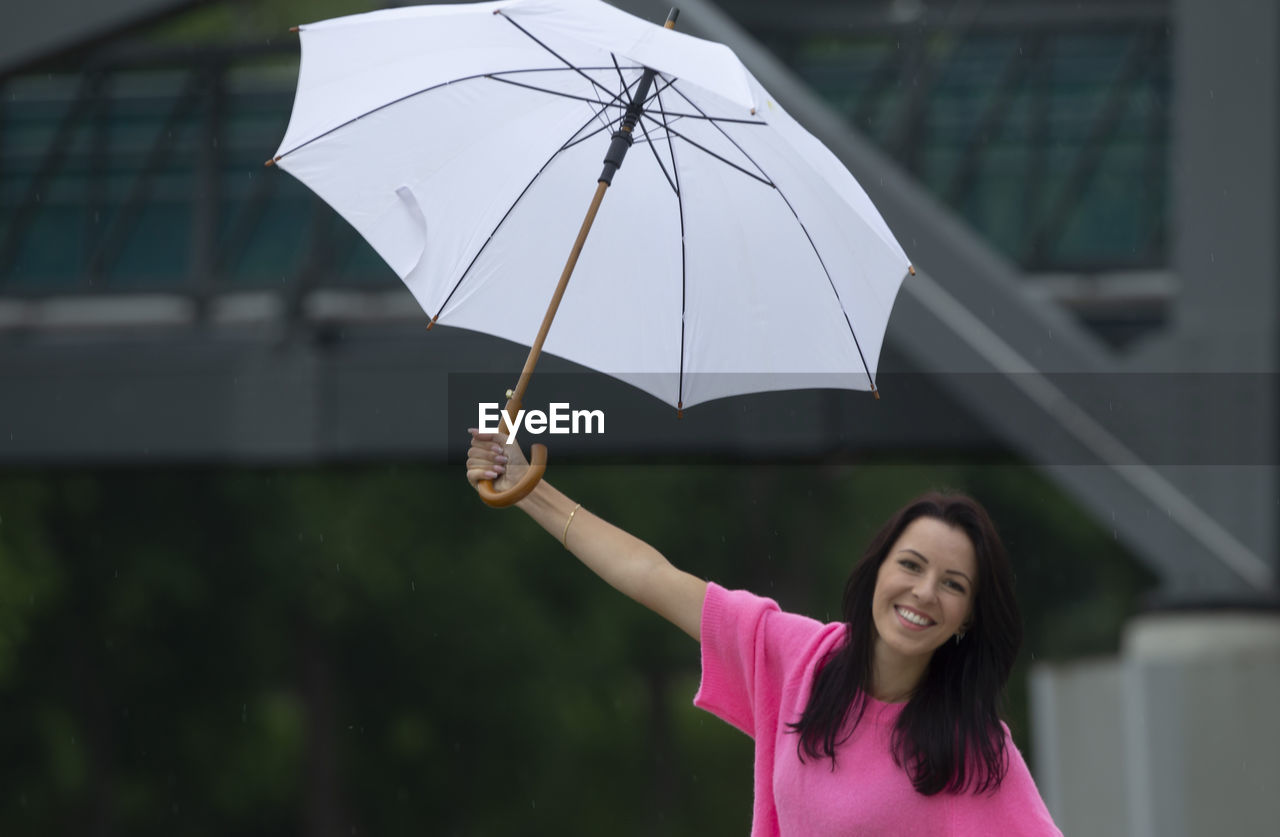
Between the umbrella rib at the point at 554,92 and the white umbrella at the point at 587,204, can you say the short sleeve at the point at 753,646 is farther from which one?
the umbrella rib at the point at 554,92

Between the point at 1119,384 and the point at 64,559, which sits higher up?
the point at 1119,384

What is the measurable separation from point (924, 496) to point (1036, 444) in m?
7.46

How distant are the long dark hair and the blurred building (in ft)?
22.8

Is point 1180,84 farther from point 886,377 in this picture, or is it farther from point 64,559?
point 64,559

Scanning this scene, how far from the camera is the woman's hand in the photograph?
12.9ft

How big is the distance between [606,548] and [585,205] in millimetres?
1159

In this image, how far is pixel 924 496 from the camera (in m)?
3.56

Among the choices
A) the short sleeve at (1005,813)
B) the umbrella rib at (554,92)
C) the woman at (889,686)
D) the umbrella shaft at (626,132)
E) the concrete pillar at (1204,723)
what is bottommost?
the concrete pillar at (1204,723)

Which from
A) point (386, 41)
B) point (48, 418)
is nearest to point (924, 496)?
point (386, 41)

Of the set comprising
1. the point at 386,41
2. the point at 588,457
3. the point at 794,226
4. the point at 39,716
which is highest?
the point at 386,41

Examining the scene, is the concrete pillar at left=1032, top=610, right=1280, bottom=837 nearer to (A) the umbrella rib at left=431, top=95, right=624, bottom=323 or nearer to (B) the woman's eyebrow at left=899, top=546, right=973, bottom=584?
(A) the umbrella rib at left=431, top=95, right=624, bottom=323

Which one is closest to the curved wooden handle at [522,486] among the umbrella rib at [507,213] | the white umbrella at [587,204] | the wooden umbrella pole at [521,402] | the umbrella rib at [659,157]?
the wooden umbrella pole at [521,402]

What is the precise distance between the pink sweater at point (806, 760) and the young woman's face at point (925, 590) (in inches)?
5.9

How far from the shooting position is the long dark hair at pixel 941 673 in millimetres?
3407
